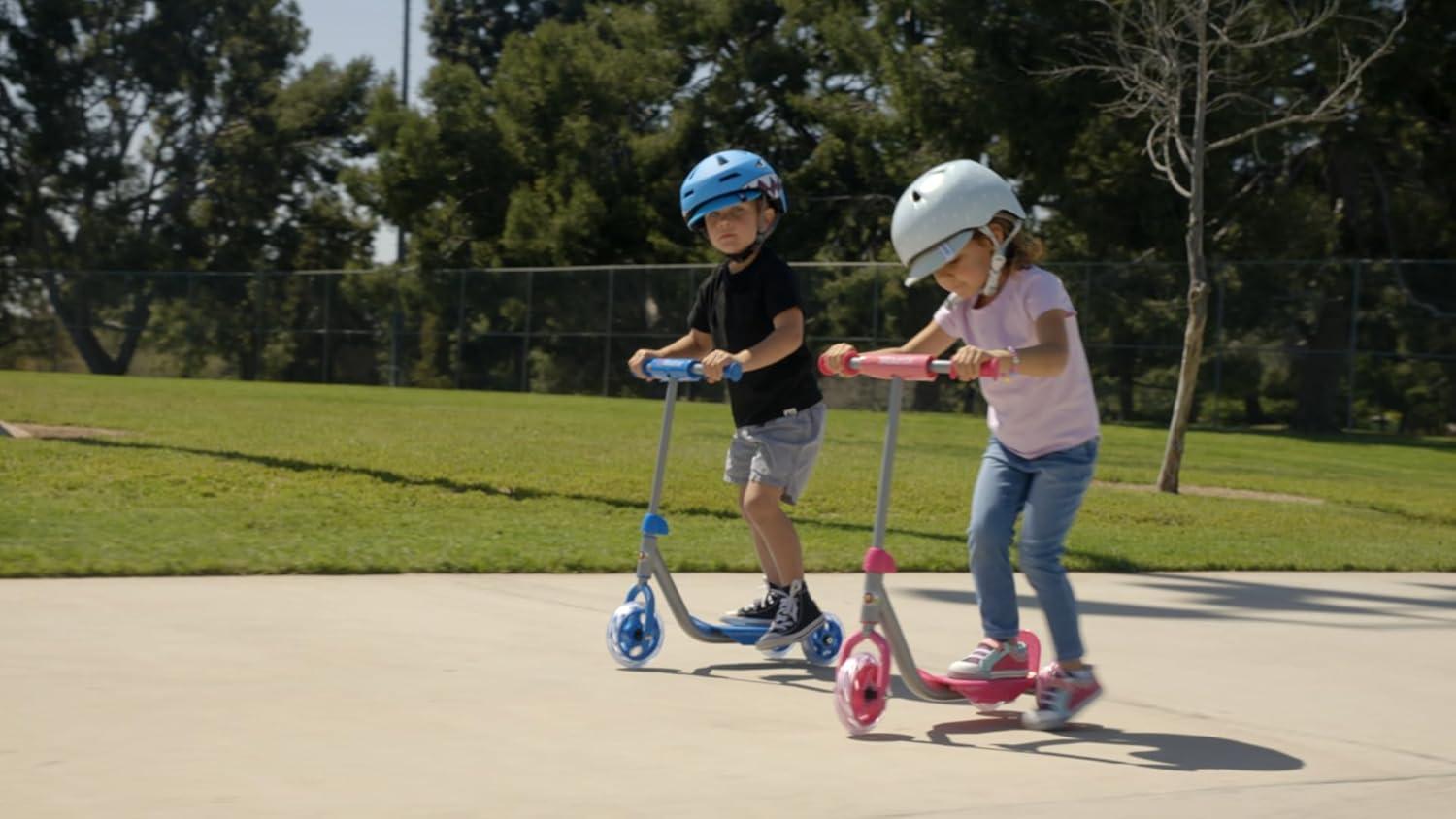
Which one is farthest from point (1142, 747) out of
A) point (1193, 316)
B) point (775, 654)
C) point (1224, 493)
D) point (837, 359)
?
point (1224, 493)

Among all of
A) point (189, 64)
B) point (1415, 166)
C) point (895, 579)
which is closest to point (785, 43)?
point (1415, 166)

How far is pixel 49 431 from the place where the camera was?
16594 millimetres

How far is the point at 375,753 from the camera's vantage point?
15.2 ft

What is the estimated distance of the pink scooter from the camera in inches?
200

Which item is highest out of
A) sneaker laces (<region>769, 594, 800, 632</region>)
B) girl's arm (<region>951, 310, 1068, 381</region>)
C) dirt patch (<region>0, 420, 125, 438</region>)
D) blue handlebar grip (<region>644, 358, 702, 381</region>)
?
girl's arm (<region>951, 310, 1068, 381</region>)

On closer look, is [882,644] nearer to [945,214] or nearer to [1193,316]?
[945,214]

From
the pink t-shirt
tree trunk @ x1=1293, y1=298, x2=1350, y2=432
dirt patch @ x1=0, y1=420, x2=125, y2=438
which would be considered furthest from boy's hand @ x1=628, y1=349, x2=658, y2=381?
tree trunk @ x1=1293, y1=298, x2=1350, y2=432

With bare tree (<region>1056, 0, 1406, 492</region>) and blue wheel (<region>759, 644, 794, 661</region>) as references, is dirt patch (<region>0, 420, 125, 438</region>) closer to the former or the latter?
bare tree (<region>1056, 0, 1406, 492</region>)

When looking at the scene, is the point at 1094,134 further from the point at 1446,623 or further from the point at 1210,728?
the point at 1210,728

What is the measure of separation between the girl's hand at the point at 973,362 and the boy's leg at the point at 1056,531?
49 centimetres

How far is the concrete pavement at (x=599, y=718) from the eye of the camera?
431 centimetres

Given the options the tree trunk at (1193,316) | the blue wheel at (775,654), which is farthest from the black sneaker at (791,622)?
the tree trunk at (1193,316)

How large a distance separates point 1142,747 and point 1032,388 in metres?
1.10

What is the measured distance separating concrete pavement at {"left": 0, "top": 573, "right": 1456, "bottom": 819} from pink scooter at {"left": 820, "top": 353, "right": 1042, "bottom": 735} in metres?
0.10
